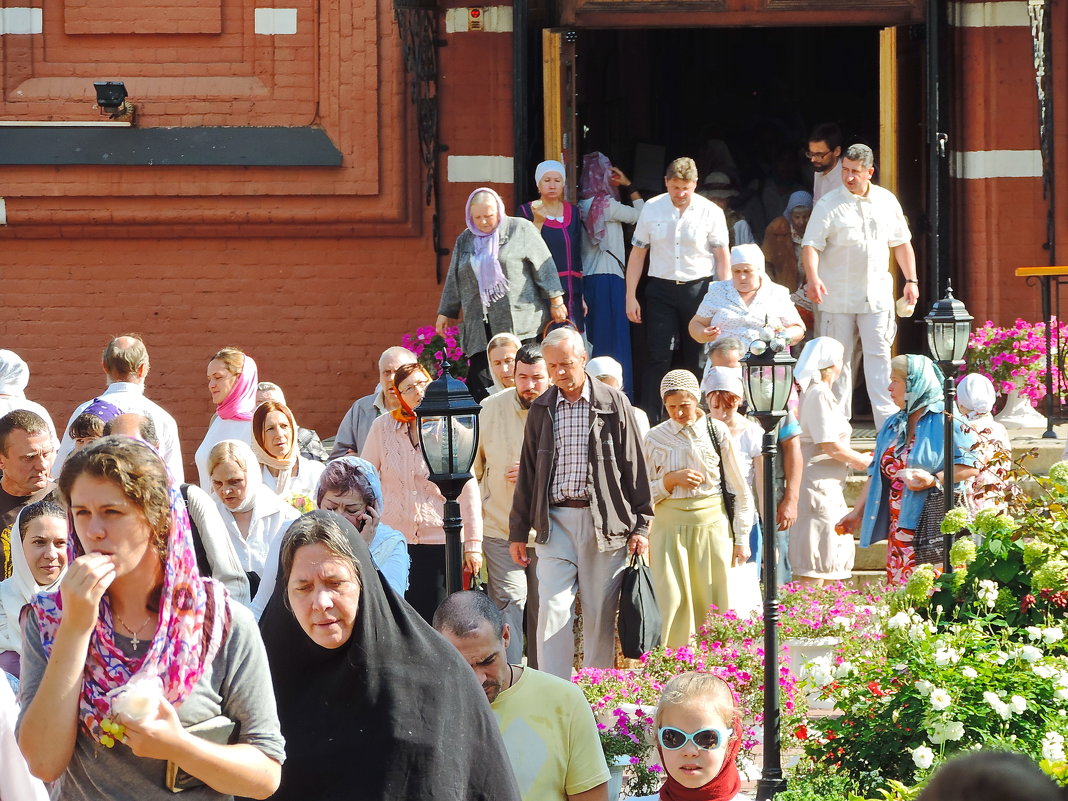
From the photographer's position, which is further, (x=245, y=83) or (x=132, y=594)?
(x=245, y=83)

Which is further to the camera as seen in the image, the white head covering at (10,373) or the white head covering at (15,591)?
the white head covering at (10,373)

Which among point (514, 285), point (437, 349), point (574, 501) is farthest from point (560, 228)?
point (574, 501)

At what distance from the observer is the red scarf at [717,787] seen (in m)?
5.01

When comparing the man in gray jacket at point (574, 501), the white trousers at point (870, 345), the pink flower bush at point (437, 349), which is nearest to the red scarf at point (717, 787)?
the man in gray jacket at point (574, 501)

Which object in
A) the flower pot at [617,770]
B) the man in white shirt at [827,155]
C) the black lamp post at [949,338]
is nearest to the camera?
the flower pot at [617,770]

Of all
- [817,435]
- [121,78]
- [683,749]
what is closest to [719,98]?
[121,78]

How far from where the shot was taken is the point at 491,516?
8.87 meters

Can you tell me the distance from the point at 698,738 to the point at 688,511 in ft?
12.3

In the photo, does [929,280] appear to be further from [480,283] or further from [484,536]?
[484,536]

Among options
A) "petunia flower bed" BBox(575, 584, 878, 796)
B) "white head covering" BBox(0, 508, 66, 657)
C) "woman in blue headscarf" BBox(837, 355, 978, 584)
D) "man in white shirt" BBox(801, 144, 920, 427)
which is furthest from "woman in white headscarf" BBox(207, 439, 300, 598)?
"man in white shirt" BBox(801, 144, 920, 427)

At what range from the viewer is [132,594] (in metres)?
3.42

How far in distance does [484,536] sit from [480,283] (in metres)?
2.60

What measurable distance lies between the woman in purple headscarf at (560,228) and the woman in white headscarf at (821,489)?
7.68ft

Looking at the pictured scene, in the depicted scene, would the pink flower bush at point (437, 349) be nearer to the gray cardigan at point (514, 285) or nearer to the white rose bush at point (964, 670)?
the gray cardigan at point (514, 285)
